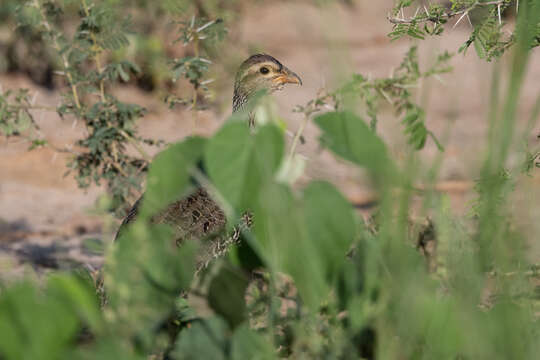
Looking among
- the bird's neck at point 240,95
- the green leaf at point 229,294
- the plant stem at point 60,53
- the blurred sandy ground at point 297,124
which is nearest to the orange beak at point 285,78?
the bird's neck at point 240,95

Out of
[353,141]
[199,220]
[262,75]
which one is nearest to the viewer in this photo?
[353,141]

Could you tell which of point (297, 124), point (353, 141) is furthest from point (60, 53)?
point (353, 141)

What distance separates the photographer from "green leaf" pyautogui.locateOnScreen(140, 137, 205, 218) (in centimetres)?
166

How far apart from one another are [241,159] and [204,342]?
0.46 m

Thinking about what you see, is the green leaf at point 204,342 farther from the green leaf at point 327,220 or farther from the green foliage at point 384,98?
the green foliage at point 384,98

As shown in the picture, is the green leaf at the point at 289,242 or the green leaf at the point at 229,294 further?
the green leaf at the point at 229,294

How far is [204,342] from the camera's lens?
5.55 ft

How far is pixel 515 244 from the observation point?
1.74 meters

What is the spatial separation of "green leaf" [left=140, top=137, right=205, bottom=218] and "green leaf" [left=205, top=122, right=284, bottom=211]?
0.07 m

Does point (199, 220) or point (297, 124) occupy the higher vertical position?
point (297, 124)

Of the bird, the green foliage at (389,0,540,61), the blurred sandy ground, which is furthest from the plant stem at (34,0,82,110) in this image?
the green foliage at (389,0,540,61)

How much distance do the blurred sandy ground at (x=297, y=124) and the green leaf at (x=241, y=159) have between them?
9.8 inches

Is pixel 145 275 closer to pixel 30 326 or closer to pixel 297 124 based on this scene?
pixel 30 326

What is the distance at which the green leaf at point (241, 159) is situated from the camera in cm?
164
